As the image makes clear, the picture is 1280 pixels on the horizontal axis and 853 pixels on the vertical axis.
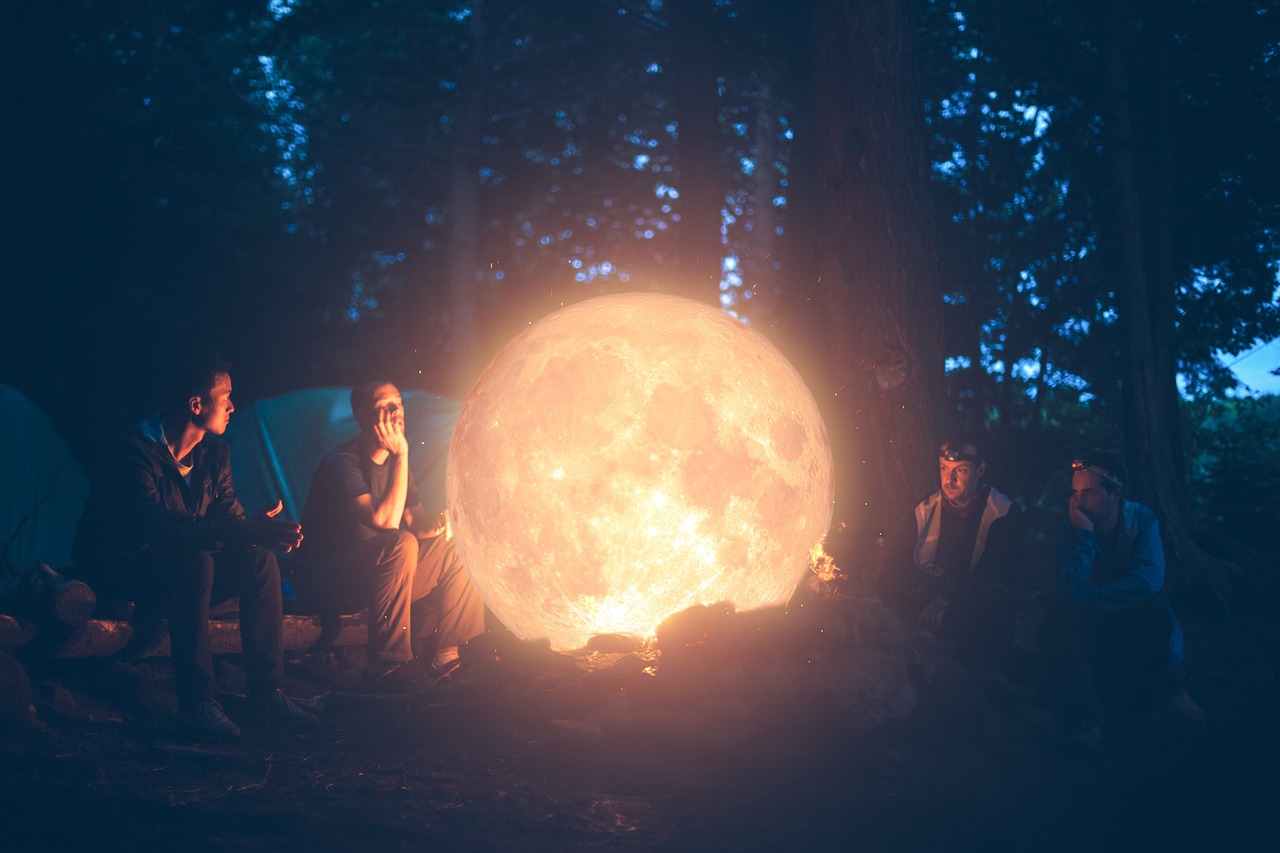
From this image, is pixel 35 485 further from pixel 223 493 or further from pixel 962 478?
pixel 962 478

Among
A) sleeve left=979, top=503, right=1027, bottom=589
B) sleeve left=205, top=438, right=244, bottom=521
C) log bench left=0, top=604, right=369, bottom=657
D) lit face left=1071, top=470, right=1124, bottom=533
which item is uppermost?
lit face left=1071, top=470, right=1124, bottom=533

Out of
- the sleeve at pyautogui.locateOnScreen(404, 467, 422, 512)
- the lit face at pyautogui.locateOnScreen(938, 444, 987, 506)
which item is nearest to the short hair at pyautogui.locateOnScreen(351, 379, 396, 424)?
the sleeve at pyautogui.locateOnScreen(404, 467, 422, 512)

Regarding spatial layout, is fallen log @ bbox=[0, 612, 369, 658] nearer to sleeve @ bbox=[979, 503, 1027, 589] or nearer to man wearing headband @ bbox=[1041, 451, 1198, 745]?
sleeve @ bbox=[979, 503, 1027, 589]

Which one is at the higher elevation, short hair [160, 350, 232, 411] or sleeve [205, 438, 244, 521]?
short hair [160, 350, 232, 411]

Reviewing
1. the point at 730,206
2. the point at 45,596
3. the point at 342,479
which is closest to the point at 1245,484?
the point at 730,206

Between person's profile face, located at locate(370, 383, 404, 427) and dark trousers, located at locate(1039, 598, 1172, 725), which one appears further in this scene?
person's profile face, located at locate(370, 383, 404, 427)

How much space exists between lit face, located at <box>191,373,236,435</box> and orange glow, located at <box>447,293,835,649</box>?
1474mm

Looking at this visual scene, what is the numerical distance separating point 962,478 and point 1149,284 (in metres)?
5.89

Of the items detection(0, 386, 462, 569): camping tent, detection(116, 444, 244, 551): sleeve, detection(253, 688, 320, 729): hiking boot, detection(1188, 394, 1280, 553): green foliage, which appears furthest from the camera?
detection(1188, 394, 1280, 553): green foliage

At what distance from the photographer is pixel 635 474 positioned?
4.47 metres

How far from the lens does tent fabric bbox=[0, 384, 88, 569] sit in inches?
346

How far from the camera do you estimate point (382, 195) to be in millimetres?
17047

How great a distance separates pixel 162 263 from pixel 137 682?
11.3 m

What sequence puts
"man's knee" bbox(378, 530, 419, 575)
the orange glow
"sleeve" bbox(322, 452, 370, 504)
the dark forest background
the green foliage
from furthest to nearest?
1. the green foliage
2. the dark forest background
3. "sleeve" bbox(322, 452, 370, 504)
4. "man's knee" bbox(378, 530, 419, 575)
5. the orange glow
